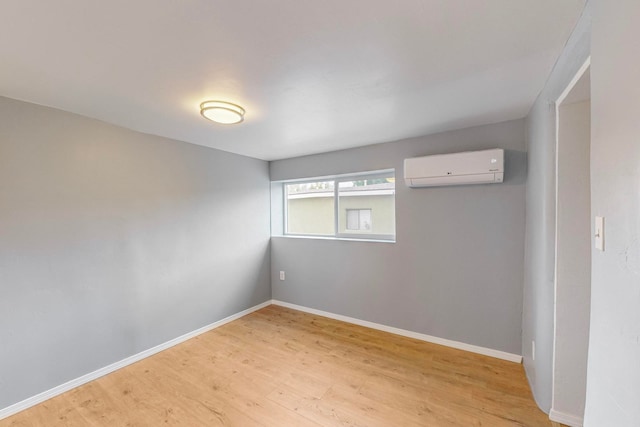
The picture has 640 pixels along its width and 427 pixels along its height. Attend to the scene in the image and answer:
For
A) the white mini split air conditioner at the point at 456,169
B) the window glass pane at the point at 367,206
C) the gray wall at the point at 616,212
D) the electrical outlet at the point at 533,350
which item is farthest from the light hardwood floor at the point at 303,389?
the white mini split air conditioner at the point at 456,169

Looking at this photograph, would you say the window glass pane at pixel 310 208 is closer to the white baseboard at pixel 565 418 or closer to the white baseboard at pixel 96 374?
the white baseboard at pixel 96 374

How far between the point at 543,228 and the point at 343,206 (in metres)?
2.18

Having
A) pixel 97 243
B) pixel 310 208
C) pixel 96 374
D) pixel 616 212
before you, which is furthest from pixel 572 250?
pixel 96 374

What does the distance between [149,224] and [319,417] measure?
232 cm

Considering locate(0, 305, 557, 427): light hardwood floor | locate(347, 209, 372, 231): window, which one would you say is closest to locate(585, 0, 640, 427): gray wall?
locate(0, 305, 557, 427): light hardwood floor

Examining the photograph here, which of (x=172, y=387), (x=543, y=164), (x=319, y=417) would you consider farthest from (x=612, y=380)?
(x=172, y=387)

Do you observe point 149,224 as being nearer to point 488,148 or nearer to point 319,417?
point 319,417

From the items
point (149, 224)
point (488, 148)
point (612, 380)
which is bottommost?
point (612, 380)

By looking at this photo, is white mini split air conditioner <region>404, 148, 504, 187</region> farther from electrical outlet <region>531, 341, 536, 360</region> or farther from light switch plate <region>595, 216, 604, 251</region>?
light switch plate <region>595, 216, 604, 251</region>

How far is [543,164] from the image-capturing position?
5.60 feet

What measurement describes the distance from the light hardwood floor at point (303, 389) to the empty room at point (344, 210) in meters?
0.02

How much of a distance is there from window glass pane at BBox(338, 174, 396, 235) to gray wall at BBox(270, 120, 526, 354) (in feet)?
0.73

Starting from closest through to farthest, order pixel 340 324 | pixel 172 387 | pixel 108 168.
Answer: pixel 172 387
pixel 108 168
pixel 340 324

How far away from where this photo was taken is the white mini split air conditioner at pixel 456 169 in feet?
7.32
